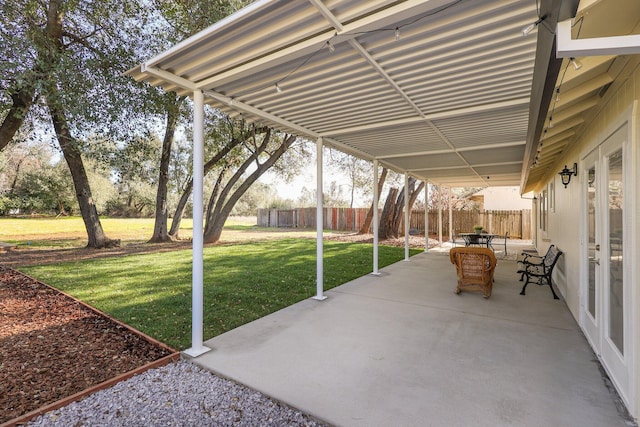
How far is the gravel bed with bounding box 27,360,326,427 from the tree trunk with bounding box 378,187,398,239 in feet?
42.8

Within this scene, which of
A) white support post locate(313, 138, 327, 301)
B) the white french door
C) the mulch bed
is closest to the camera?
the white french door

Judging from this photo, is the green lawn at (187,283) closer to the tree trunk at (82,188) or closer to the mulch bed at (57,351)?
the mulch bed at (57,351)

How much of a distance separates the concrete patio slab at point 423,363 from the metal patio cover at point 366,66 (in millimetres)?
2715

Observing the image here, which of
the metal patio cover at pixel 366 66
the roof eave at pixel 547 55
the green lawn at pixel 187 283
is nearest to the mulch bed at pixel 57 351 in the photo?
the green lawn at pixel 187 283

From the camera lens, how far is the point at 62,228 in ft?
56.4

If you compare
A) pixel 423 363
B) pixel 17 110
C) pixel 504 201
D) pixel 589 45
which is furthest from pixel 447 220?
pixel 17 110

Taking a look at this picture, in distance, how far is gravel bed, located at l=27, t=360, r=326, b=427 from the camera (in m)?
2.14

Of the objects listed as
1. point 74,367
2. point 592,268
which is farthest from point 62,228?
point 592,268

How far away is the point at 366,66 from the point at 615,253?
2717 mm

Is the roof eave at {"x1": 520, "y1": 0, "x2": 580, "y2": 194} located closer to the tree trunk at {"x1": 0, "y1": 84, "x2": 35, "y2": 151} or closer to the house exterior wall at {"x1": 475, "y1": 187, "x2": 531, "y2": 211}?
the tree trunk at {"x1": 0, "y1": 84, "x2": 35, "y2": 151}

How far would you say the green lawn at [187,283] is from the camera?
13.6 feet

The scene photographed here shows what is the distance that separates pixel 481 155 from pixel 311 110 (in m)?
4.67

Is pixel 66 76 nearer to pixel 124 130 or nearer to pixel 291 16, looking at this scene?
pixel 124 130

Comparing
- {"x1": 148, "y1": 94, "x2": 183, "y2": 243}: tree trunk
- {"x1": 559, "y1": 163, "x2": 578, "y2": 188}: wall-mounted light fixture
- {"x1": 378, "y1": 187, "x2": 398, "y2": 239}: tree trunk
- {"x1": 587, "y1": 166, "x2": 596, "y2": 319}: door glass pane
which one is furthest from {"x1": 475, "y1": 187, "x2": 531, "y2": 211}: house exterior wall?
{"x1": 148, "y1": 94, "x2": 183, "y2": 243}: tree trunk
